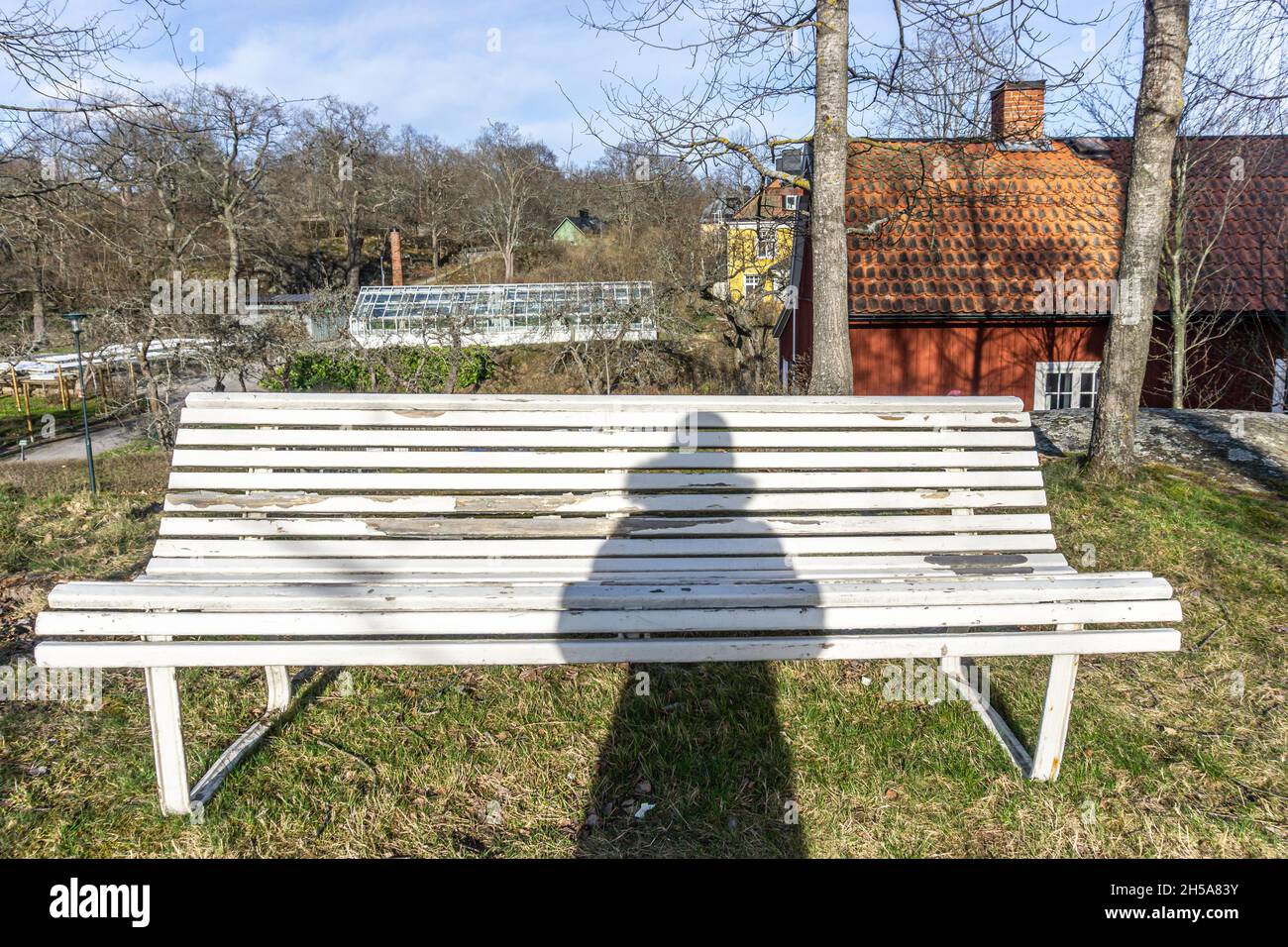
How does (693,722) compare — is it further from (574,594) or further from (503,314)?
(503,314)

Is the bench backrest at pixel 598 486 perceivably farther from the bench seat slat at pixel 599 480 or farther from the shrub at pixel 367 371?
the shrub at pixel 367 371

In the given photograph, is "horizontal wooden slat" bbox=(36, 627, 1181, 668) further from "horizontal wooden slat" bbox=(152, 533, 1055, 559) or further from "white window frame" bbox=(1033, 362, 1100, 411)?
"white window frame" bbox=(1033, 362, 1100, 411)

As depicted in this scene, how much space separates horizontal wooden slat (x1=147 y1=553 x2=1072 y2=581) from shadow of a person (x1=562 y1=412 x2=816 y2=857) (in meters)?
0.01

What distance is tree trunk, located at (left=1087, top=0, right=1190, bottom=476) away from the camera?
16.2 ft

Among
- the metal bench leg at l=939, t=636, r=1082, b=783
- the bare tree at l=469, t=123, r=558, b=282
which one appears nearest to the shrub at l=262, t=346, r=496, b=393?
the metal bench leg at l=939, t=636, r=1082, b=783

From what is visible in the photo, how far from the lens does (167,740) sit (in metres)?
Answer: 2.51

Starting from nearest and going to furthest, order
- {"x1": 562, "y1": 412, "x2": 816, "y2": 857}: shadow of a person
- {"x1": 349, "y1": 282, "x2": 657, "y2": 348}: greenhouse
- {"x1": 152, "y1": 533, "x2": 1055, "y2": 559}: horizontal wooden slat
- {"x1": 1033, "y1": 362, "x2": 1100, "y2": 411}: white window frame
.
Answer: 1. {"x1": 562, "y1": 412, "x2": 816, "y2": 857}: shadow of a person
2. {"x1": 152, "y1": 533, "x2": 1055, "y2": 559}: horizontal wooden slat
3. {"x1": 1033, "y1": 362, "x2": 1100, "y2": 411}: white window frame
4. {"x1": 349, "y1": 282, "x2": 657, "y2": 348}: greenhouse

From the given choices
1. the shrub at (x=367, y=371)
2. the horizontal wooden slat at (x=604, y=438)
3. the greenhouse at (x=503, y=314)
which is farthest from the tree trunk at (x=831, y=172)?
the shrub at (x=367, y=371)

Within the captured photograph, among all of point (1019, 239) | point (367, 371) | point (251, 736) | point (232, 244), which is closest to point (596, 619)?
point (251, 736)

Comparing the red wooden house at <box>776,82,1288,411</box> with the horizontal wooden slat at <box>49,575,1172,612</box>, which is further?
the red wooden house at <box>776,82,1288,411</box>

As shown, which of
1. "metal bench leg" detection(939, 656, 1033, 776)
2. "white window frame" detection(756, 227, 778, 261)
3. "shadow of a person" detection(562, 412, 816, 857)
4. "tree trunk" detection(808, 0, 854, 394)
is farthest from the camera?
"white window frame" detection(756, 227, 778, 261)

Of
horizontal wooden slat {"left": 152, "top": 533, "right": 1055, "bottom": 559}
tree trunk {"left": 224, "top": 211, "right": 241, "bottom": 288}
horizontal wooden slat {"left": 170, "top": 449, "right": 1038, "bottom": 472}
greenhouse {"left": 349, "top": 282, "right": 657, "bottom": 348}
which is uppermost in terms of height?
tree trunk {"left": 224, "top": 211, "right": 241, "bottom": 288}

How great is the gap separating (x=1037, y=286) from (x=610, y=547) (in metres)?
10.8
